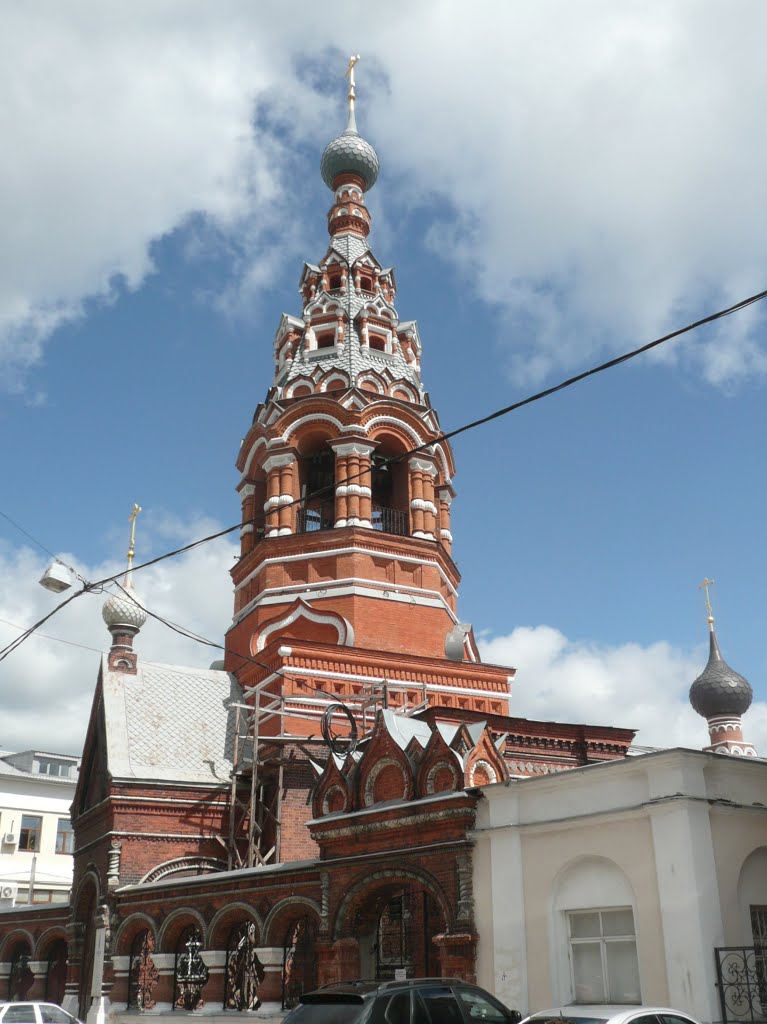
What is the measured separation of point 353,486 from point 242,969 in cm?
1229

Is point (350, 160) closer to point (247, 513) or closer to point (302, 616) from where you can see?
point (247, 513)

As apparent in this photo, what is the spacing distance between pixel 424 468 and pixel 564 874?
15.4 m

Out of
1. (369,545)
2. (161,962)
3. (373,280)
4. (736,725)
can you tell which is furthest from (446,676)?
(736,725)

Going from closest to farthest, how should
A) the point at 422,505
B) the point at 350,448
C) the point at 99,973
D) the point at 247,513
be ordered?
the point at 99,973, the point at 350,448, the point at 422,505, the point at 247,513

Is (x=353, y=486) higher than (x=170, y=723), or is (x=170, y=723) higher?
(x=353, y=486)

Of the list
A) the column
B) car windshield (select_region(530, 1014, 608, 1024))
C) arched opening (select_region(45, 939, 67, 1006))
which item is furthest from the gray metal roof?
car windshield (select_region(530, 1014, 608, 1024))

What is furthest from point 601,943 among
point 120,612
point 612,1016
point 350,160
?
point 350,160

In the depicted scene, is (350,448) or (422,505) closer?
(350,448)

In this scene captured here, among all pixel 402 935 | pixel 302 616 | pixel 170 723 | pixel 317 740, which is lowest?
pixel 402 935

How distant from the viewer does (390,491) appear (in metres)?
26.6

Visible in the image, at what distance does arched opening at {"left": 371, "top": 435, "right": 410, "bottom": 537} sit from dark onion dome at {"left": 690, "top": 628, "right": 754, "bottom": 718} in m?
18.7

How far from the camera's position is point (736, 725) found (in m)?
38.3

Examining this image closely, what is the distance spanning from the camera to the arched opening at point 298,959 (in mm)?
13740

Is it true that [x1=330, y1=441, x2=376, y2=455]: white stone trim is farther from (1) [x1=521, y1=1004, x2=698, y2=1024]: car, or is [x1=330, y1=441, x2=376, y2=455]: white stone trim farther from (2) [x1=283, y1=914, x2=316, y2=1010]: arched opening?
(1) [x1=521, y1=1004, x2=698, y2=1024]: car
